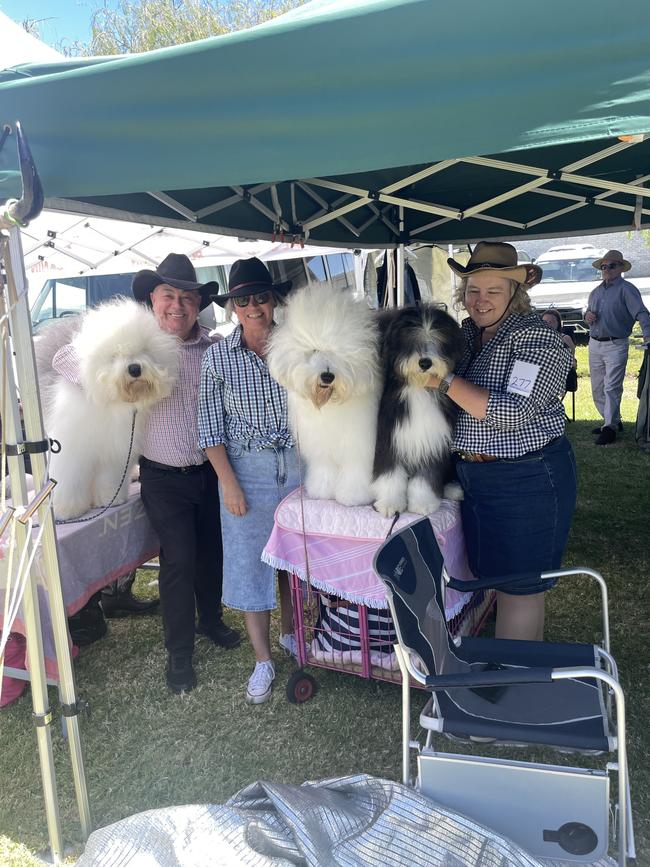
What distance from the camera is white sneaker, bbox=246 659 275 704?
296cm

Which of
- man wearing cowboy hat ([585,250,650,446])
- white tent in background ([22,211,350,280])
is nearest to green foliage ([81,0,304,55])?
white tent in background ([22,211,350,280])

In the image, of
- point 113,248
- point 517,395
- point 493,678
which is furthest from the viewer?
point 113,248

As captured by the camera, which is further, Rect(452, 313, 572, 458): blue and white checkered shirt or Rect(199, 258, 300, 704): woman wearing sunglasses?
Rect(199, 258, 300, 704): woman wearing sunglasses

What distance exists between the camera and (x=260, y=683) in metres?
2.99

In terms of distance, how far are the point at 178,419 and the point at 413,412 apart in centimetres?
115

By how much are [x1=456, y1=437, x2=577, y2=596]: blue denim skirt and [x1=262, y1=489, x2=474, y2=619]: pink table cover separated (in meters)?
0.15

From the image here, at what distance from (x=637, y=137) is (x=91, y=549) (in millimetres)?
2635

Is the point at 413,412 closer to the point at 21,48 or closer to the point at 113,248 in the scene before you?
the point at 21,48

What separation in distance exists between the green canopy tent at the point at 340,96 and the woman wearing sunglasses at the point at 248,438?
3.12 ft

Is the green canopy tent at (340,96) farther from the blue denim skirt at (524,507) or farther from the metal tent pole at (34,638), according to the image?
the blue denim skirt at (524,507)

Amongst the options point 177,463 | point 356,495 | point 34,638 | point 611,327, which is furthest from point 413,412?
point 611,327

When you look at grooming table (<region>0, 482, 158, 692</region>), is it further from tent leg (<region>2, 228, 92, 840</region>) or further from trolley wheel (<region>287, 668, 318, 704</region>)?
trolley wheel (<region>287, 668, 318, 704</region>)

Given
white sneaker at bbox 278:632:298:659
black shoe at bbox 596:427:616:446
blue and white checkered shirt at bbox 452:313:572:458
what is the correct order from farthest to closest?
black shoe at bbox 596:427:616:446, white sneaker at bbox 278:632:298:659, blue and white checkered shirt at bbox 452:313:572:458

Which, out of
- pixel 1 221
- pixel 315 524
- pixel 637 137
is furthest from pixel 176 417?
pixel 637 137
